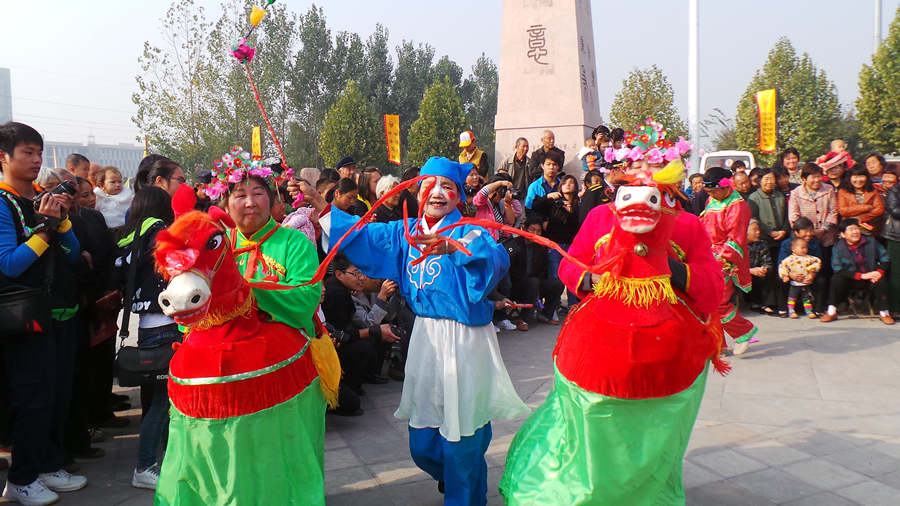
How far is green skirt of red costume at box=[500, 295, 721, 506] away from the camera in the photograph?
270cm

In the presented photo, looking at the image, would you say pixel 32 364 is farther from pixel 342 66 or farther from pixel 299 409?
pixel 342 66

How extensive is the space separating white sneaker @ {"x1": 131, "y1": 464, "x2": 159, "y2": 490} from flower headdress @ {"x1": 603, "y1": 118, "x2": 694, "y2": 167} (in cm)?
314

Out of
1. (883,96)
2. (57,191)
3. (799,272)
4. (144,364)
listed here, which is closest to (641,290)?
(144,364)

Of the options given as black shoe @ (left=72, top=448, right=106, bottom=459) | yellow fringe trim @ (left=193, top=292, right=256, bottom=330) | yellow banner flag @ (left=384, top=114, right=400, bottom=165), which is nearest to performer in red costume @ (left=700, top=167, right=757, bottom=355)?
yellow fringe trim @ (left=193, top=292, right=256, bottom=330)

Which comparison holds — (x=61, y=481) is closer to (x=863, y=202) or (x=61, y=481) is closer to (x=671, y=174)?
(x=671, y=174)

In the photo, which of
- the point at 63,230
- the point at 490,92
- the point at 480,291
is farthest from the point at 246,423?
the point at 490,92

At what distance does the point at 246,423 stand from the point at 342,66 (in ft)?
115

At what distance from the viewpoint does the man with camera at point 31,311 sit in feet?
11.0

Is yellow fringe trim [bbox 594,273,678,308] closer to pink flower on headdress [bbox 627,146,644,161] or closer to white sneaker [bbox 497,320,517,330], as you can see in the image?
pink flower on headdress [bbox 627,146,644,161]

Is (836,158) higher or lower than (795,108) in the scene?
lower

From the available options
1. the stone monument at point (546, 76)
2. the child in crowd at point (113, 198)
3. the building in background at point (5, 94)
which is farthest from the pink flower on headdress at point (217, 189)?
the building in background at point (5, 94)

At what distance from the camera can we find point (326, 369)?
10.1 feet

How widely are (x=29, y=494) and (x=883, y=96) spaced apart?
23.4 metres

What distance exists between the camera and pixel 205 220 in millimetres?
2523
